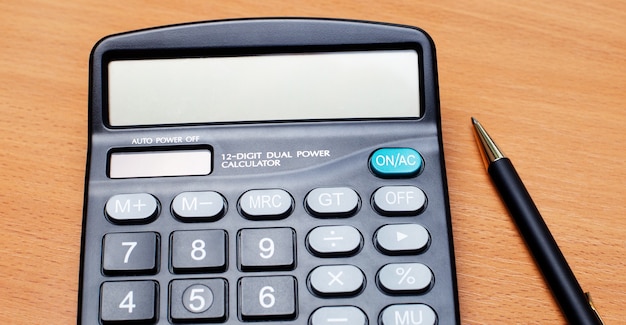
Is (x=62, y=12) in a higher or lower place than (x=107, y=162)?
higher

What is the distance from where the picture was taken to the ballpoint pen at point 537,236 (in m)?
0.33

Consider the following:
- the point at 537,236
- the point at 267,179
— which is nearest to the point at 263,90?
the point at 267,179

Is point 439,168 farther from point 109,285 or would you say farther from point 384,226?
point 109,285

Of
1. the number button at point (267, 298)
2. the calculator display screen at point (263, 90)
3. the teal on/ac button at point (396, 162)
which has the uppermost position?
the calculator display screen at point (263, 90)

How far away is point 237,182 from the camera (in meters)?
0.35

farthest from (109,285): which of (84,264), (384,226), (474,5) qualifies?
(474,5)

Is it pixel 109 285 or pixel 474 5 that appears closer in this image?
pixel 109 285

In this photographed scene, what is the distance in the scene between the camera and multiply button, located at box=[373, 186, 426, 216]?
0.34m

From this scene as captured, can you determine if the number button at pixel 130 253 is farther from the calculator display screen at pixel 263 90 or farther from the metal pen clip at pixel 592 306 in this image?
the metal pen clip at pixel 592 306

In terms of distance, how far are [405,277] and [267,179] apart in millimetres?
85

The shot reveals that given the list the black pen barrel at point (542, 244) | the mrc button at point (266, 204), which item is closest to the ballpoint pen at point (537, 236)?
the black pen barrel at point (542, 244)

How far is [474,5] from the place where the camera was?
0.46 meters

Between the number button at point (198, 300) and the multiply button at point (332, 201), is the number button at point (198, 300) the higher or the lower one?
the lower one

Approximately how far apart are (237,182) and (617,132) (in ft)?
0.73
